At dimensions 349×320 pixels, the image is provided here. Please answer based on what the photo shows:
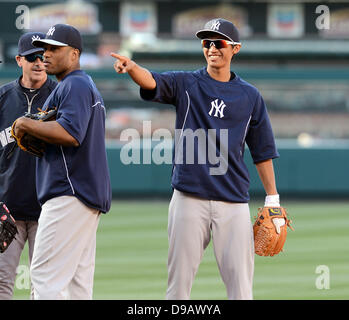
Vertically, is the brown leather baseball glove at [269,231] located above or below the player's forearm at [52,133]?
below

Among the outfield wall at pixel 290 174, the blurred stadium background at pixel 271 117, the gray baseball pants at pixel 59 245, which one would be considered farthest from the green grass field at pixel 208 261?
the gray baseball pants at pixel 59 245

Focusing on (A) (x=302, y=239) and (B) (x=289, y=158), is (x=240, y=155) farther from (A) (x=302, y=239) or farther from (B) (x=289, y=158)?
(B) (x=289, y=158)

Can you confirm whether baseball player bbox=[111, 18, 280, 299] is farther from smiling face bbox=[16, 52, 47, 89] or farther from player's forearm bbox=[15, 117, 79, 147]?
smiling face bbox=[16, 52, 47, 89]

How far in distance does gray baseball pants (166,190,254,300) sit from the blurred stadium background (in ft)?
7.92

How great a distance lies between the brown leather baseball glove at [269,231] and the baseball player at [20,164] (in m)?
1.51

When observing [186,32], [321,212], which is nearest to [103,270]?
[321,212]

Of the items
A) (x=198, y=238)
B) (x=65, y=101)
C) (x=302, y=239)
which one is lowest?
(x=302, y=239)

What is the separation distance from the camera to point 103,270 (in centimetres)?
940

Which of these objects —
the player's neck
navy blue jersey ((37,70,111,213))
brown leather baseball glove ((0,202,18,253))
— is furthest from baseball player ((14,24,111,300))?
the player's neck

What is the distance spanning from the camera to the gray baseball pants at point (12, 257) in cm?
592

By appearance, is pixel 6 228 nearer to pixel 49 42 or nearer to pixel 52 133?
pixel 52 133

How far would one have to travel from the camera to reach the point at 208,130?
5.38m

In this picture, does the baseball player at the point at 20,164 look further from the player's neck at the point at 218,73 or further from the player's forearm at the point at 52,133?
the player's neck at the point at 218,73
